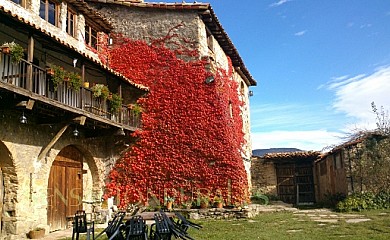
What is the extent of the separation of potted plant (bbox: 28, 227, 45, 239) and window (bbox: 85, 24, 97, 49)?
7.89m

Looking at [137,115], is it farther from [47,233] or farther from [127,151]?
[47,233]

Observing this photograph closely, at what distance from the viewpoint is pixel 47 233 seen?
10812 millimetres

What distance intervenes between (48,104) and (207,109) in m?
6.91

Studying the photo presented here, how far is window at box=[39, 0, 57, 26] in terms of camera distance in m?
12.5

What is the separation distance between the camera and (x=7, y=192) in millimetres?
10062

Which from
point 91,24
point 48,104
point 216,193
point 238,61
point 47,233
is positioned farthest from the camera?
point 238,61

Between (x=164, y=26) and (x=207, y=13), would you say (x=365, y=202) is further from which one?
(x=164, y=26)

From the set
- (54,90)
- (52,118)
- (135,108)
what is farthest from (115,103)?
(54,90)

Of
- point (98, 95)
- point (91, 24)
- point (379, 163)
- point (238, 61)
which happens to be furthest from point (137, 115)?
point (379, 163)

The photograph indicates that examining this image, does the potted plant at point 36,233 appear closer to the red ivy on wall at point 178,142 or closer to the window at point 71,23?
the red ivy on wall at point 178,142

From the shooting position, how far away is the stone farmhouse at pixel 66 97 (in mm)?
9789

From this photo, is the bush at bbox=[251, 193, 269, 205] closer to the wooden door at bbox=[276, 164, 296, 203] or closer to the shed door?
the wooden door at bbox=[276, 164, 296, 203]

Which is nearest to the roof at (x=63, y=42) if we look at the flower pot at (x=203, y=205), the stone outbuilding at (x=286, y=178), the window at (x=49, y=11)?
the window at (x=49, y=11)

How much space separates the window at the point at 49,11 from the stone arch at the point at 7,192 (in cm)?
516
